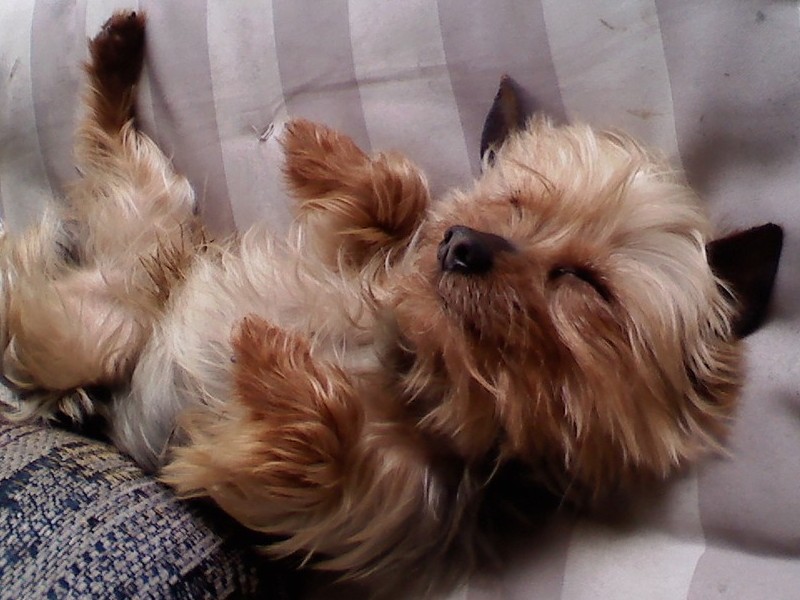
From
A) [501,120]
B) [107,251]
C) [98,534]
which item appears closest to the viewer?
[98,534]

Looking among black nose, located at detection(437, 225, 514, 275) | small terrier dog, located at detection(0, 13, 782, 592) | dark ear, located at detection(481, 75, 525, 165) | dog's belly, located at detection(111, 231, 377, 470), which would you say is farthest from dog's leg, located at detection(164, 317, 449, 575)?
dark ear, located at detection(481, 75, 525, 165)

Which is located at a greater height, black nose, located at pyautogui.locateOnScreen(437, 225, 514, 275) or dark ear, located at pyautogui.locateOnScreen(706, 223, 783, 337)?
black nose, located at pyautogui.locateOnScreen(437, 225, 514, 275)

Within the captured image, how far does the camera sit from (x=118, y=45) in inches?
Result: 61.1

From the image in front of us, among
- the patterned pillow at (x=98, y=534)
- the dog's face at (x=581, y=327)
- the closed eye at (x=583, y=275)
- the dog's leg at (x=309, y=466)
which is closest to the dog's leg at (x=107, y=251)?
the patterned pillow at (x=98, y=534)

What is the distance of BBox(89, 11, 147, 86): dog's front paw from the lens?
5.08ft

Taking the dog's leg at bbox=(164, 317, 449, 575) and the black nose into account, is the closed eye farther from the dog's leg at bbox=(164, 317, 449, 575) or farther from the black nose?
the dog's leg at bbox=(164, 317, 449, 575)

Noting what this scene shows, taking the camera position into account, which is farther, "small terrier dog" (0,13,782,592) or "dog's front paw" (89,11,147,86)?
"dog's front paw" (89,11,147,86)

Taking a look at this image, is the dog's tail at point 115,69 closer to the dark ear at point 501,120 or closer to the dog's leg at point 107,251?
the dog's leg at point 107,251

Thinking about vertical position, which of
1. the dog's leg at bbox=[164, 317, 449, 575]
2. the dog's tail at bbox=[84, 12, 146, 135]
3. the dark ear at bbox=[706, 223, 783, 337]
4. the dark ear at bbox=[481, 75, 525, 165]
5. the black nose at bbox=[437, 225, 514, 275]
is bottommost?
the dog's leg at bbox=[164, 317, 449, 575]

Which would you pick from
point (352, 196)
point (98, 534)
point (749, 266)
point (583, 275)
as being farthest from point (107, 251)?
point (749, 266)

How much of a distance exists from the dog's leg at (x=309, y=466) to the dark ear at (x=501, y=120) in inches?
16.0

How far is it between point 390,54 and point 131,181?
55cm

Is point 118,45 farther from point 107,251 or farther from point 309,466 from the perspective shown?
point 309,466

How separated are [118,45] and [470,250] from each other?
92 cm
